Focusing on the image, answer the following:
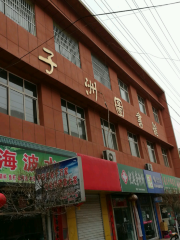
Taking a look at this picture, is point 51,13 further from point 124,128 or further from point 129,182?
point 129,182

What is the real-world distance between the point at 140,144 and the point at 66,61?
29.8 ft

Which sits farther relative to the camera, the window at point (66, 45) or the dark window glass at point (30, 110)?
the window at point (66, 45)

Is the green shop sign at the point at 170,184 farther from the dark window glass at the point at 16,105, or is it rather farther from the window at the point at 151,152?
the dark window glass at the point at 16,105

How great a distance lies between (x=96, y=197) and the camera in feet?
40.2

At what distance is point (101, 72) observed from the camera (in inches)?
643

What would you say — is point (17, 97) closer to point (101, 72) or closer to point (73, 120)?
point (73, 120)

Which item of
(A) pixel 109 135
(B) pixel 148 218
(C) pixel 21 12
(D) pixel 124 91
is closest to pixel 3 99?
(C) pixel 21 12

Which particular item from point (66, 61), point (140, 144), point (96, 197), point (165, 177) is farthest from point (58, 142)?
point (165, 177)

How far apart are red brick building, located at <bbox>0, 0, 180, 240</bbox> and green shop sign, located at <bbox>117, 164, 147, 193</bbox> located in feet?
3.38

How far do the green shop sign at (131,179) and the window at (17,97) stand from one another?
203 inches

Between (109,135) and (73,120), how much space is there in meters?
3.34

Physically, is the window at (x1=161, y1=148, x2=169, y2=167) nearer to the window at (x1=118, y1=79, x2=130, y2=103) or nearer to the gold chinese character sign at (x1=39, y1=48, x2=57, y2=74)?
the window at (x1=118, y1=79, x2=130, y2=103)

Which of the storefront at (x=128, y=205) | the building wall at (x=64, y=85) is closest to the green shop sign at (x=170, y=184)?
the building wall at (x=64, y=85)

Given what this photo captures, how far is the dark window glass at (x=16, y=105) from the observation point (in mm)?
9695
